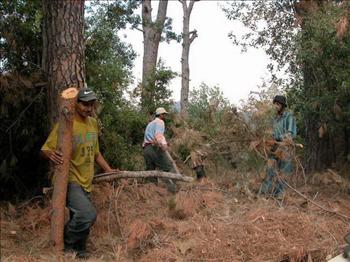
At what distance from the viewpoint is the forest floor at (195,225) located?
469 cm

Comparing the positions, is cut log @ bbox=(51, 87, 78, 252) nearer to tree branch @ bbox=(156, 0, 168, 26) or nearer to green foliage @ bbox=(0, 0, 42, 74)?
green foliage @ bbox=(0, 0, 42, 74)

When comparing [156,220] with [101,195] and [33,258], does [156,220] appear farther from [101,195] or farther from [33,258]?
[33,258]

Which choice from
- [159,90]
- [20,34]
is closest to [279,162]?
[20,34]

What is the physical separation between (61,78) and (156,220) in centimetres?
240

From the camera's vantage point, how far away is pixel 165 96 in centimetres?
1323

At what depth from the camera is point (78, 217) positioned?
511cm

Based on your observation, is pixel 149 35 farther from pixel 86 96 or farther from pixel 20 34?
pixel 86 96

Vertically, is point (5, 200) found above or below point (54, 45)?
below

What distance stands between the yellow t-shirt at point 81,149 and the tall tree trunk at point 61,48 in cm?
141

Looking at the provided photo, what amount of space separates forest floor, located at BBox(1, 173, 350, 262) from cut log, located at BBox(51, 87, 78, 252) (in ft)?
0.78

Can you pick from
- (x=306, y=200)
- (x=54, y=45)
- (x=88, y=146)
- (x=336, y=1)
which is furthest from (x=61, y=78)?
(x=336, y=1)

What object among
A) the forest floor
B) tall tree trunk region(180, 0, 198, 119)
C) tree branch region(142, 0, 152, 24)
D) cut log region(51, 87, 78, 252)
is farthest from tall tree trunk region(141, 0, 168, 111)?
cut log region(51, 87, 78, 252)

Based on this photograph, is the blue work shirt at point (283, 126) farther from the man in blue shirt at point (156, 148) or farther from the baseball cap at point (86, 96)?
the baseball cap at point (86, 96)

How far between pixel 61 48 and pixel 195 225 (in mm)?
3050
